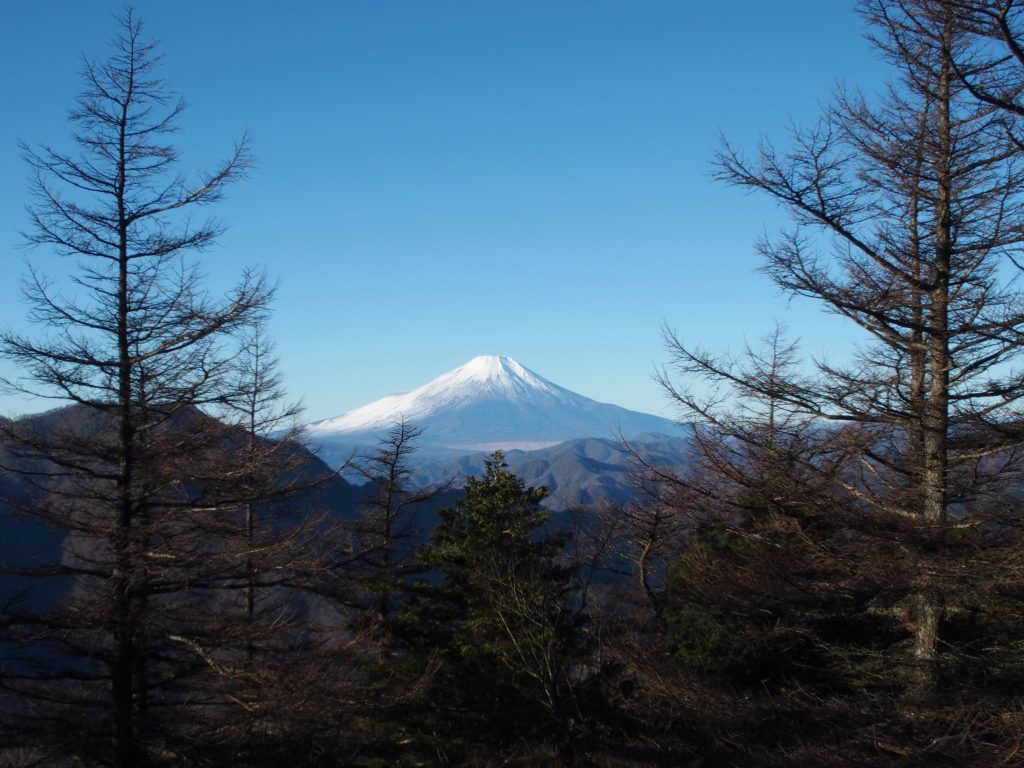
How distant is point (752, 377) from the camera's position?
7.73 meters

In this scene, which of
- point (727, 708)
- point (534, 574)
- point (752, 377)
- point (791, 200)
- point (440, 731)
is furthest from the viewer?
point (440, 731)

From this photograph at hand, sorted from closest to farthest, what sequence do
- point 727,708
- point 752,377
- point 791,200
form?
point 791,200, point 752,377, point 727,708

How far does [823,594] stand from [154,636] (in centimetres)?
766

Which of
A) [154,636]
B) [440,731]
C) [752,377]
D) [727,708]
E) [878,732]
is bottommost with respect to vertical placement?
[440,731]

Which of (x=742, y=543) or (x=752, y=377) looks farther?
(x=742, y=543)

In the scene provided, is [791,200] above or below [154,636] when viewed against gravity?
above

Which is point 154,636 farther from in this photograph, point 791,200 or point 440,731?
point 791,200

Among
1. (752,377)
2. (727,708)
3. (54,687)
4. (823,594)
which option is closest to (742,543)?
(727,708)

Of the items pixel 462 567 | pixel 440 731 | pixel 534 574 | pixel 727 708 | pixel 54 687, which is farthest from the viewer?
pixel 462 567

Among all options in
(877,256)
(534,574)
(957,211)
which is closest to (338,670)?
(534,574)

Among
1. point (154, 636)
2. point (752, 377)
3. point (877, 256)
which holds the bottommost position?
point (154, 636)

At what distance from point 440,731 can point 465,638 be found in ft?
5.52

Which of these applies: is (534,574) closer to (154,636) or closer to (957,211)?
(154,636)

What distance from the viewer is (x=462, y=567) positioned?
1568 centimetres
